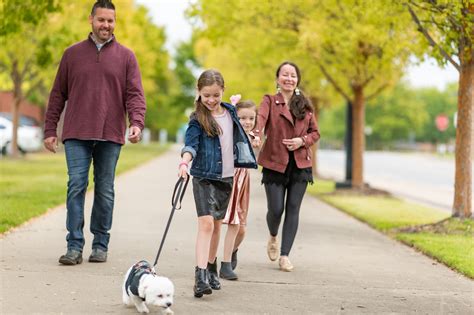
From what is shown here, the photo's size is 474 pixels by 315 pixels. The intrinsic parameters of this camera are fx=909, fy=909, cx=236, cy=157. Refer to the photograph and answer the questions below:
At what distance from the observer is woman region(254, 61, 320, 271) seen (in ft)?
26.3

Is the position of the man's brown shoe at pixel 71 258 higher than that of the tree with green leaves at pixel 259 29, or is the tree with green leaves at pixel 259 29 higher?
the tree with green leaves at pixel 259 29

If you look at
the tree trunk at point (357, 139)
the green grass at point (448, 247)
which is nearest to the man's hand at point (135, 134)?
the green grass at point (448, 247)

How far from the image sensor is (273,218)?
320 inches

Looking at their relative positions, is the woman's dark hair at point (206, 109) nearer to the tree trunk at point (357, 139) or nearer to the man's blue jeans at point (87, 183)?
the man's blue jeans at point (87, 183)

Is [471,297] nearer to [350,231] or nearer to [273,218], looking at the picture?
[273,218]

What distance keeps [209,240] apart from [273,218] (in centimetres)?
172

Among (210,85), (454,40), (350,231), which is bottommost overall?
(350,231)

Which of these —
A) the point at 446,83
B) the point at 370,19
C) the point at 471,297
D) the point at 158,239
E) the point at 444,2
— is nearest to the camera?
the point at 471,297

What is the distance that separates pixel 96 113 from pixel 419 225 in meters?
5.87

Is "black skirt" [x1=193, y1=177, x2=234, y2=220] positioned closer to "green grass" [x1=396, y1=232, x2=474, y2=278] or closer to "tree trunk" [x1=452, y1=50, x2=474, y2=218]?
"green grass" [x1=396, y1=232, x2=474, y2=278]

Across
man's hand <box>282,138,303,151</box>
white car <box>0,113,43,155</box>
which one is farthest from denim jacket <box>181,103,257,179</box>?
white car <box>0,113,43,155</box>

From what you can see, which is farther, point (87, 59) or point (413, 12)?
point (413, 12)

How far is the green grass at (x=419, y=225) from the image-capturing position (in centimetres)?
932

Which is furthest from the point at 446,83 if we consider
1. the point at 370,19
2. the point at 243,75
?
the point at 370,19
